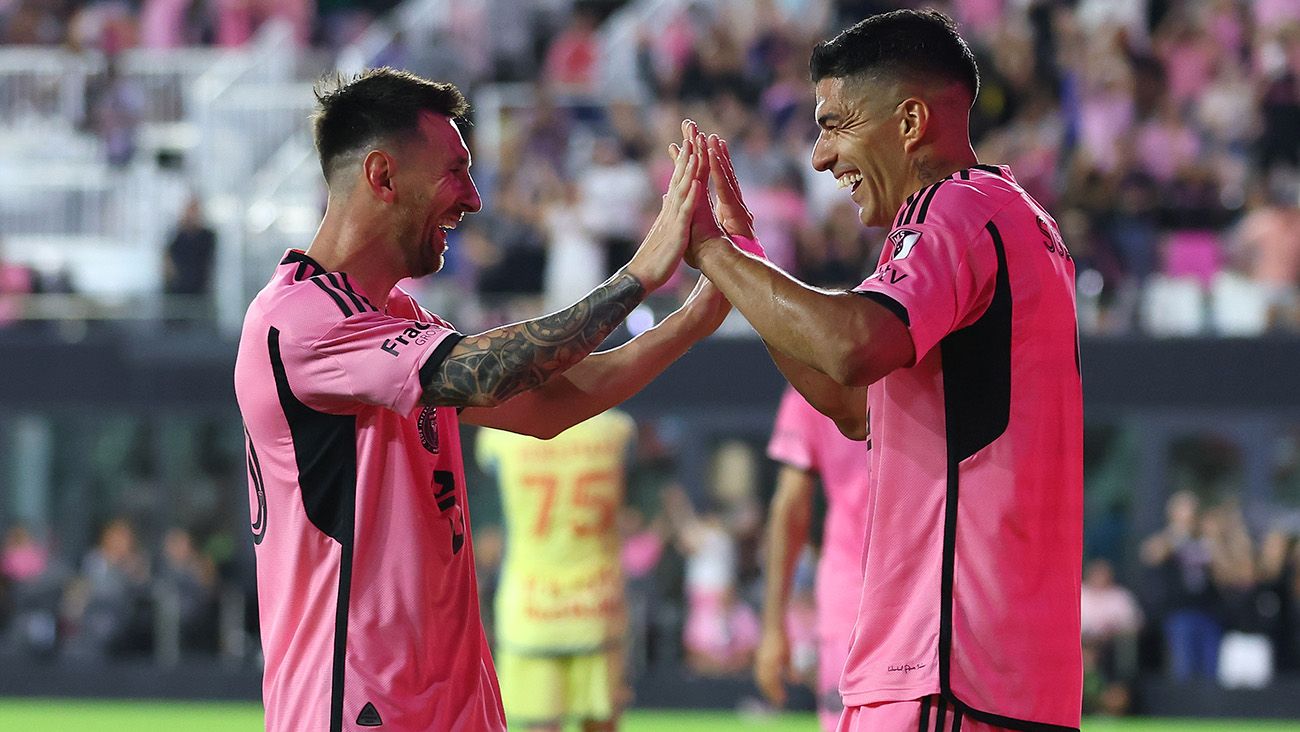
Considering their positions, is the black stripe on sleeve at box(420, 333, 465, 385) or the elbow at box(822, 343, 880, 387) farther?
the black stripe on sleeve at box(420, 333, 465, 385)

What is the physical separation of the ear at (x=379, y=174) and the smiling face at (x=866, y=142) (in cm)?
94

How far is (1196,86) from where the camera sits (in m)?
15.3

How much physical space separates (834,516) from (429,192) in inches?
127

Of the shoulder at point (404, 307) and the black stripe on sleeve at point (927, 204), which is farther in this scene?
the shoulder at point (404, 307)

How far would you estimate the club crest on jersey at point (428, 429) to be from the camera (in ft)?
13.1

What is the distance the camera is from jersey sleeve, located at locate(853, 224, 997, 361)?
11.4 ft

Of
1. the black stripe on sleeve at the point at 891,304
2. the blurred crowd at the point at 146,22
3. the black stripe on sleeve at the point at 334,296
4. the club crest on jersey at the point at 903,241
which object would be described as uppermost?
the blurred crowd at the point at 146,22

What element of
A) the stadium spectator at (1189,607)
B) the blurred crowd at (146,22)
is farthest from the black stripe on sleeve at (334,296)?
the blurred crowd at (146,22)

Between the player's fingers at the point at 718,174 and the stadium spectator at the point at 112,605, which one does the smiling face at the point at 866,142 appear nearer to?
the player's fingers at the point at 718,174

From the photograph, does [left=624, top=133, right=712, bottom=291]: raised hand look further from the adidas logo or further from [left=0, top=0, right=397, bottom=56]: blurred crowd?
[left=0, top=0, right=397, bottom=56]: blurred crowd

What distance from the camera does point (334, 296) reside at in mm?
3912

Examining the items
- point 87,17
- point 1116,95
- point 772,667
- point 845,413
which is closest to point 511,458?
point 772,667

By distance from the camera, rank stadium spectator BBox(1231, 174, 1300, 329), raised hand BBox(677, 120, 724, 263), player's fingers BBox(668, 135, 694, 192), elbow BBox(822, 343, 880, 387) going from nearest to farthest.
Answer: elbow BBox(822, 343, 880, 387)
raised hand BBox(677, 120, 724, 263)
player's fingers BBox(668, 135, 694, 192)
stadium spectator BBox(1231, 174, 1300, 329)

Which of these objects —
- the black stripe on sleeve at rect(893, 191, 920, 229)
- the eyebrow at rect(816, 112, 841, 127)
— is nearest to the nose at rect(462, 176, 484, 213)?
the eyebrow at rect(816, 112, 841, 127)
